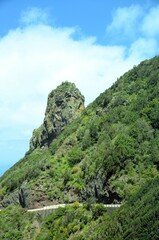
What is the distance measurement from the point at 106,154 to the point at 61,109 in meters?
38.7

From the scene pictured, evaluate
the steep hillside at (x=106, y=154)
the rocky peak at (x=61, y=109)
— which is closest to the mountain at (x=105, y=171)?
the steep hillside at (x=106, y=154)

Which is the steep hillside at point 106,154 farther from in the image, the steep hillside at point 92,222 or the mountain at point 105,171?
the steep hillside at point 92,222

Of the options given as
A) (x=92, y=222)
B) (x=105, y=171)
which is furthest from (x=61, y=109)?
(x=92, y=222)

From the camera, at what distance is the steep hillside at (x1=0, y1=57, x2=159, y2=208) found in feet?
199

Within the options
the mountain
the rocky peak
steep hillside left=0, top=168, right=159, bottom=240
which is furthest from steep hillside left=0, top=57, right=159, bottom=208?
the rocky peak

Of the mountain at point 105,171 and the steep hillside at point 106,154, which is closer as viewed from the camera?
the mountain at point 105,171

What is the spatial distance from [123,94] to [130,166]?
25.1 m

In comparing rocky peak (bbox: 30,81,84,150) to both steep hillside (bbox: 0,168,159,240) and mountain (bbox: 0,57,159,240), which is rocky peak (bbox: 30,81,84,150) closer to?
mountain (bbox: 0,57,159,240)

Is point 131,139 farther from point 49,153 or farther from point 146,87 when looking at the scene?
point 49,153

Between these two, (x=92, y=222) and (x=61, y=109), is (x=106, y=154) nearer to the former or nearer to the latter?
(x=92, y=222)

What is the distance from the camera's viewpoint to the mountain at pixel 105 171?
4959cm

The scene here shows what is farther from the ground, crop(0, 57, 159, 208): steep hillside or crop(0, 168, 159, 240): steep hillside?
crop(0, 57, 159, 208): steep hillside

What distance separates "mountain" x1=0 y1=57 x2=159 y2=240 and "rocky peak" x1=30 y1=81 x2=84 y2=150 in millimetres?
1162

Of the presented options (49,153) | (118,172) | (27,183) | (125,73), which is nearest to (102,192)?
(118,172)
